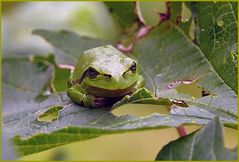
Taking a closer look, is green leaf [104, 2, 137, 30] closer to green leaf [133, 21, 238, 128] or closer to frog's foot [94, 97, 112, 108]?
green leaf [133, 21, 238, 128]

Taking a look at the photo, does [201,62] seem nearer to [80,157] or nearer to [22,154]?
→ [22,154]

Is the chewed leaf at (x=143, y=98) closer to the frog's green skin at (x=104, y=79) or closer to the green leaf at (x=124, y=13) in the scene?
the frog's green skin at (x=104, y=79)

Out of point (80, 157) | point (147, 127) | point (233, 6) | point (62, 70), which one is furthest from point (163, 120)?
point (80, 157)

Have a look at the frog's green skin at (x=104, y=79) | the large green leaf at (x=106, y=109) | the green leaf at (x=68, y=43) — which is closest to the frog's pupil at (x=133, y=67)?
the frog's green skin at (x=104, y=79)

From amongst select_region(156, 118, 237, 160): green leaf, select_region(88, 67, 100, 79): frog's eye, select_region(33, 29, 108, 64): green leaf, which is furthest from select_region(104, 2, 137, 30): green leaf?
select_region(156, 118, 237, 160): green leaf

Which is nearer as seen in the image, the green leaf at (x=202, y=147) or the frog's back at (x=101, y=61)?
the green leaf at (x=202, y=147)
